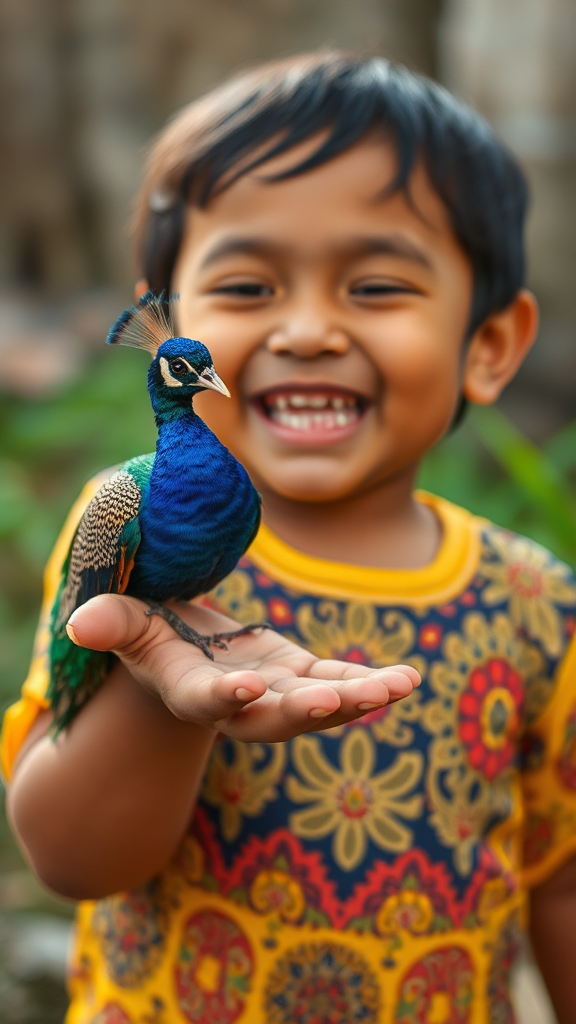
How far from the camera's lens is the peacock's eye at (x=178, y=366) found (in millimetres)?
768

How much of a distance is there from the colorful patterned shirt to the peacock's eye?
0.67 meters

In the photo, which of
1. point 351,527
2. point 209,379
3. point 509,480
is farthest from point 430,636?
point 509,480

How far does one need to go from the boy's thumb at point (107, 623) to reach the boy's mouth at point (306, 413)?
1.42 feet

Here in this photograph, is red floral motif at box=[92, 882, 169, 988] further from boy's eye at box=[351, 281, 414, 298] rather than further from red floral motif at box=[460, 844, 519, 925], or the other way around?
boy's eye at box=[351, 281, 414, 298]

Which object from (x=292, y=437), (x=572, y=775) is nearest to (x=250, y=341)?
(x=292, y=437)

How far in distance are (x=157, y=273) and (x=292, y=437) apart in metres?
0.45

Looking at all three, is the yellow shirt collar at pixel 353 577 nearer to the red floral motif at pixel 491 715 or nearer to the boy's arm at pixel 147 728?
the red floral motif at pixel 491 715

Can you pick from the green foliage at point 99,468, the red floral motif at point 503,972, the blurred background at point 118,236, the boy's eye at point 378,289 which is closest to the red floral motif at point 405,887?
the red floral motif at point 503,972

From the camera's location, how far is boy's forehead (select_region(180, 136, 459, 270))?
1306 millimetres

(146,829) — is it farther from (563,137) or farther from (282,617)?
(563,137)

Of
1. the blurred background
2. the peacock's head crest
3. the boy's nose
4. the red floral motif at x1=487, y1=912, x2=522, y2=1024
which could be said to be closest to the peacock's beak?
the peacock's head crest

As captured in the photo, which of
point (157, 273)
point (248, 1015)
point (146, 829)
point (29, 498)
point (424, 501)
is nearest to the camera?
point (146, 829)

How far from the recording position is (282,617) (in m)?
1.42

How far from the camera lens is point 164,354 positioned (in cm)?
77
